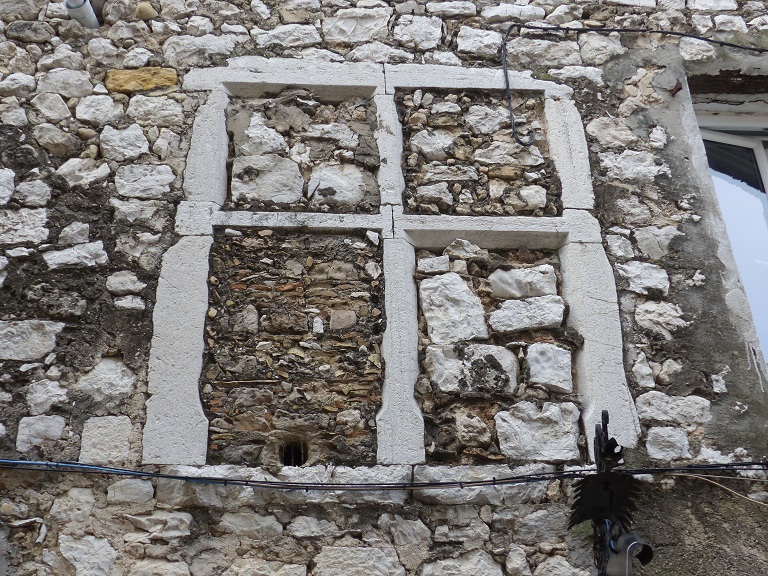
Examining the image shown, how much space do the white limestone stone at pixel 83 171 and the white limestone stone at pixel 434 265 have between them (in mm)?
1323

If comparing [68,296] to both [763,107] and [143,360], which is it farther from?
[763,107]

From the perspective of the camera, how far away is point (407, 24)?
358 cm

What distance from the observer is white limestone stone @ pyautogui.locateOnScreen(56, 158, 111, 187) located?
311 cm

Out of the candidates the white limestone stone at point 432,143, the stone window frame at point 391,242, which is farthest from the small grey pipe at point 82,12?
the white limestone stone at point 432,143

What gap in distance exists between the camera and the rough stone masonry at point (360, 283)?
8.80 ft

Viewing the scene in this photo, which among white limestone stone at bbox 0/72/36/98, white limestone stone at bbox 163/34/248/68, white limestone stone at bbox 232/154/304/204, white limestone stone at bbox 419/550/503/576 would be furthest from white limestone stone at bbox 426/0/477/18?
white limestone stone at bbox 419/550/503/576

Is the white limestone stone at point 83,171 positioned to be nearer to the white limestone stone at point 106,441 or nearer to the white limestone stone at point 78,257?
the white limestone stone at point 78,257

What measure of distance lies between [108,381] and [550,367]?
1.65 metres

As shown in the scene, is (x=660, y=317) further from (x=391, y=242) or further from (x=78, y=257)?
(x=78, y=257)

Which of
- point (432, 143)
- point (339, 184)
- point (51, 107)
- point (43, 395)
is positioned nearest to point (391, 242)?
point (339, 184)

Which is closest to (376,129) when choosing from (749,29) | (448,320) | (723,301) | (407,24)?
(407,24)

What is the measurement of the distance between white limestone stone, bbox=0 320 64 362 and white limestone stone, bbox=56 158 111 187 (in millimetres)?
608

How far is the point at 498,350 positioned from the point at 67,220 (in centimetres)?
176

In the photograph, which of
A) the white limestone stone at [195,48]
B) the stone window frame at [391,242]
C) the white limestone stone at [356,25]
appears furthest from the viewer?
the white limestone stone at [356,25]
